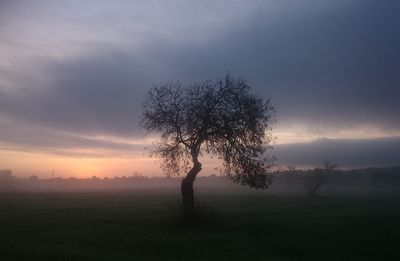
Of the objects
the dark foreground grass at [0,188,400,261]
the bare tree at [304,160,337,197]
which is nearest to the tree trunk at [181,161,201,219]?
the dark foreground grass at [0,188,400,261]

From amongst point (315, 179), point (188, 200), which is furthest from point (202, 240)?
point (315, 179)

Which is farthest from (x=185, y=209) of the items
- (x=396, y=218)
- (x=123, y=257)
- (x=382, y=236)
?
(x=396, y=218)

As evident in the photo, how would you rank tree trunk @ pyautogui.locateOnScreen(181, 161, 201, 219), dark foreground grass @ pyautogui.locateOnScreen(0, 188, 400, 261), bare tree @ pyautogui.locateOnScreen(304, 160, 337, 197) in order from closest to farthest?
dark foreground grass @ pyautogui.locateOnScreen(0, 188, 400, 261), tree trunk @ pyautogui.locateOnScreen(181, 161, 201, 219), bare tree @ pyautogui.locateOnScreen(304, 160, 337, 197)

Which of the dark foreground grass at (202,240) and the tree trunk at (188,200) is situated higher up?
the tree trunk at (188,200)

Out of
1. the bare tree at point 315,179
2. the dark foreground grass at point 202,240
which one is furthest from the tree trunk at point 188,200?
the bare tree at point 315,179

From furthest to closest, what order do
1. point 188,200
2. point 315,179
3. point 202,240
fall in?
point 315,179
point 188,200
point 202,240

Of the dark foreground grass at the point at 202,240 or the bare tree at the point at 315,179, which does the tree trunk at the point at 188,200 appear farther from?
the bare tree at the point at 315,179

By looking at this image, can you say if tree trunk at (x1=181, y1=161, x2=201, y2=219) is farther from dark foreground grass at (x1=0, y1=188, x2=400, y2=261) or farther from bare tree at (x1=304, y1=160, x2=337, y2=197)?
bare tree at (x1=304, y1=160, x2=337, y2=197)

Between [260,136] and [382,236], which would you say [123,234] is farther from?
[382,236]

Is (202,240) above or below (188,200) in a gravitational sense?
below

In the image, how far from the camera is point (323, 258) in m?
27.0

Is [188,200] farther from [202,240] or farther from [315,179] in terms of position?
[315,179]

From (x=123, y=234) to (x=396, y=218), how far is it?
29.9 meters

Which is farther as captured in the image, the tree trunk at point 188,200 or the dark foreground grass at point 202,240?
the tree trunk at point 188,200
